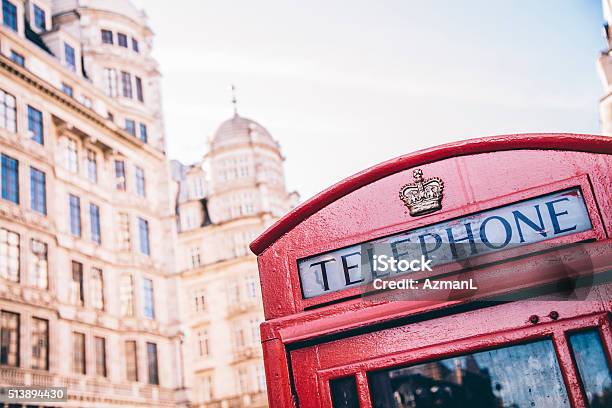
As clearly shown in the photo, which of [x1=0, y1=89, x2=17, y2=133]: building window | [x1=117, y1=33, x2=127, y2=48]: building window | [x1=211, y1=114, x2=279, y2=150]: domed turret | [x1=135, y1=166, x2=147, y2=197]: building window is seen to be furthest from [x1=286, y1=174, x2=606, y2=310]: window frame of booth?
[x1=211, y1=114, x2=279, y2=150]: domed turret

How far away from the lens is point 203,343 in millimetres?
39594

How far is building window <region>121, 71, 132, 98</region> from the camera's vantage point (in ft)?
94.3

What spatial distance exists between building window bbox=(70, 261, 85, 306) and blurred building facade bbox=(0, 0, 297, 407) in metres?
0.04

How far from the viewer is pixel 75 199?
76.8 feet

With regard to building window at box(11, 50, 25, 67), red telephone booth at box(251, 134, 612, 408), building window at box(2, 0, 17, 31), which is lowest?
red telephone booth at box(251, 134, 612, 408)

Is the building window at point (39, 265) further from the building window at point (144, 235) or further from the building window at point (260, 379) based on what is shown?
the building window at point (260, 379)

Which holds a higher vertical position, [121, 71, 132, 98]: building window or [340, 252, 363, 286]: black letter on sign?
[121, 71, 132, 98]: building window

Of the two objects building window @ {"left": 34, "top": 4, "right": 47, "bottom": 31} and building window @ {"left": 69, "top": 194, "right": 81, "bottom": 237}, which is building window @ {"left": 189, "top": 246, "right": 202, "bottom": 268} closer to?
building window @ {"left": 69, "top": 194, "right": 81, "bottom": 237}

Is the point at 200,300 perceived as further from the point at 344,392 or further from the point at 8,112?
the point at 344,392

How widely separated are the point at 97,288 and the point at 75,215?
2845mm

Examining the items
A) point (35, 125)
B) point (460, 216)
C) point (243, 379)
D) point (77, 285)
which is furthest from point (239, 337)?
point (460, 216)

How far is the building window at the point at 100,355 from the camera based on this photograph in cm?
2258

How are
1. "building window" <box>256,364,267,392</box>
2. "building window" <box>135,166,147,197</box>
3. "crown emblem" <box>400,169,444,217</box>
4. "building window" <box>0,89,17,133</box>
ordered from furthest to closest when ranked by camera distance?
"building window" <box>256,364,267,392</box>
"building window" <box>135,166,147,197</box>
"building window" <box>0,89,17,133</box>
"crown emblem" <box>400,169,444,217</box>

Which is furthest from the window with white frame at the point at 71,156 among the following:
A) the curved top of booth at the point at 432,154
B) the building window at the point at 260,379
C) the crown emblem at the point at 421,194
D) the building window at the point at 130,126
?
the crown emblem at the point at 421,194
